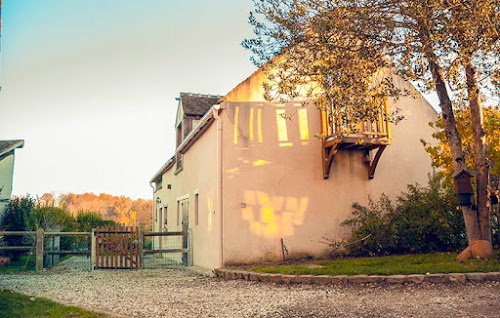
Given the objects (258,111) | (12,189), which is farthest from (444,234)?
(12,189)

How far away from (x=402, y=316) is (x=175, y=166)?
1426cm

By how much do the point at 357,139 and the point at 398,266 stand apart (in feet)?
12.7

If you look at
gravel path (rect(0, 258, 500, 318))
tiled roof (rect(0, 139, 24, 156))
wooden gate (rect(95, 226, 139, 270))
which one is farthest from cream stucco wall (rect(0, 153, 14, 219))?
gravel path (rect(0, 258, 500, 318))

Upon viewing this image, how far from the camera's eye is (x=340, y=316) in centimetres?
564

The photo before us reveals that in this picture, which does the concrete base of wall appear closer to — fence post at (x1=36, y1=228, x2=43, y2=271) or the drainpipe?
the drainpipe

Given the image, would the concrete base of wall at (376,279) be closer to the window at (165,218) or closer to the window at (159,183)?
the window at (165,218)

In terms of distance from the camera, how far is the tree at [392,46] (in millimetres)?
7875

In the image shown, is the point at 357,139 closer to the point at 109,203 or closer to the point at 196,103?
the point at 196,103

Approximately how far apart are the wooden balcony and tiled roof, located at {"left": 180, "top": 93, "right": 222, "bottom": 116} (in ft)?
19.0

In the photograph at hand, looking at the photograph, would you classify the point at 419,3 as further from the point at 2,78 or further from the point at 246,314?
the point at 2,78

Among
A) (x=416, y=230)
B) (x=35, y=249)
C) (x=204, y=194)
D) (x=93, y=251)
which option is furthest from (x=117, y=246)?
(x=416, y=230)

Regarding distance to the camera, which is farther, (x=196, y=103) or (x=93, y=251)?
(x=196, y=103)

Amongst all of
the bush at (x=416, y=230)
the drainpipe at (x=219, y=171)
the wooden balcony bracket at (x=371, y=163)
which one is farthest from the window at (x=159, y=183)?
the bush at (x=416, y=230)

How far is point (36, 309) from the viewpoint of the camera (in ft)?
20.5
